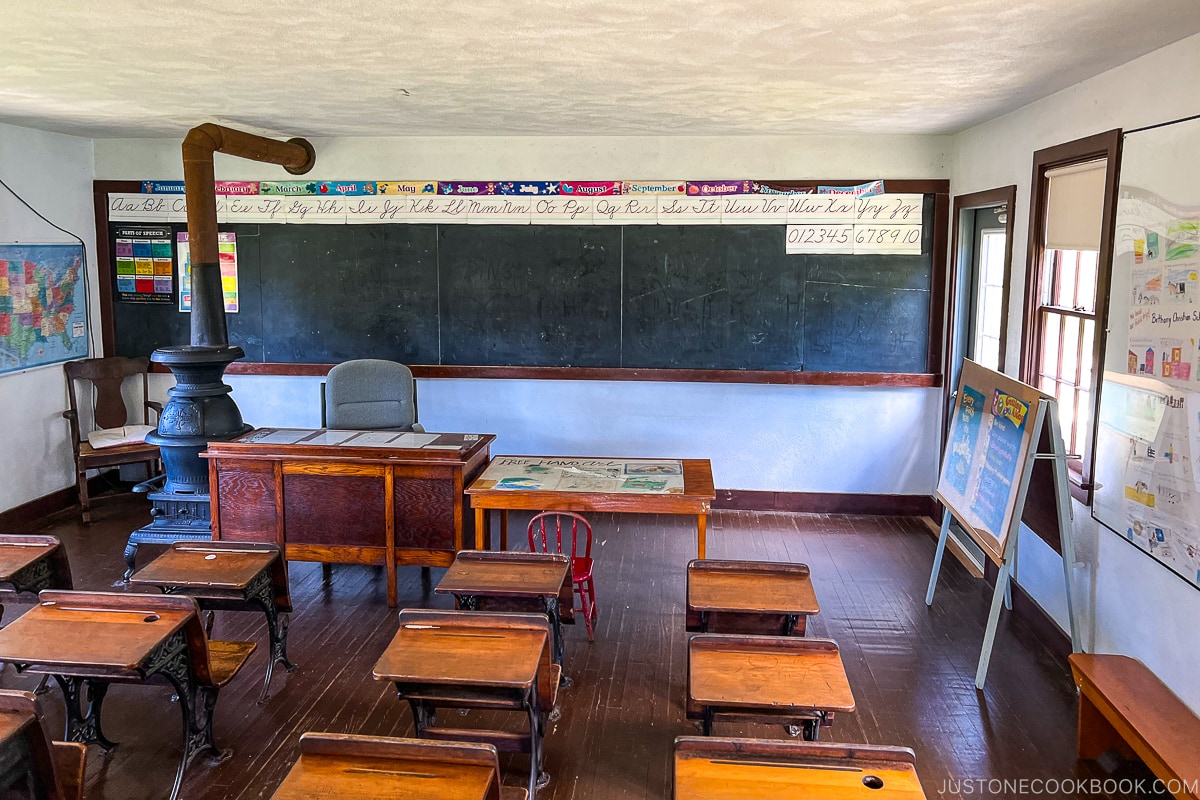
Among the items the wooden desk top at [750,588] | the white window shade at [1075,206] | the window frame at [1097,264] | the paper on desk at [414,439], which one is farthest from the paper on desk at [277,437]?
the white window shade at [1075,206]

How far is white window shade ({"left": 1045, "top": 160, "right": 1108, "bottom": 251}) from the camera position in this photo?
14.2 ft

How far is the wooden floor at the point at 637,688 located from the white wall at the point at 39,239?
2.99ft

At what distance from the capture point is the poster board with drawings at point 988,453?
161 inches

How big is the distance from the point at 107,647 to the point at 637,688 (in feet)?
7.15

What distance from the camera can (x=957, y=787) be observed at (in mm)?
3426

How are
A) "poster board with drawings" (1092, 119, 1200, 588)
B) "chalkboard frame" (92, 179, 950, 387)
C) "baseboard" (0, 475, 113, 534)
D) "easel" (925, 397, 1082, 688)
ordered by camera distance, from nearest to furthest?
1. "poster board with drawings" (1092, 119, 1200, 588)
2. "easel" (925, 397, 1082, 688)
3. "baseboard" (0, 475, 113, 534)
4. "chalkboard frame" (92, 179, 950, 387)

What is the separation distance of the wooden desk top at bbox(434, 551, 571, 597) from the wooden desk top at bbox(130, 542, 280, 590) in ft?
2.56

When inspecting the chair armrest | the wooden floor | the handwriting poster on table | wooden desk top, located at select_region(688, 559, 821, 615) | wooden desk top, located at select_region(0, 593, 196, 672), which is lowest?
the wooden floor

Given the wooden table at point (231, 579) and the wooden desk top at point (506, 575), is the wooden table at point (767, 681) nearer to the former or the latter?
the wooden desk top at point (506, 575)

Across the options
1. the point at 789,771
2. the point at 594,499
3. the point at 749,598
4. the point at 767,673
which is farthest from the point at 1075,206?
the point at 789,771

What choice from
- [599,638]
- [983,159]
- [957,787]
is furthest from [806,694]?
[983,159]

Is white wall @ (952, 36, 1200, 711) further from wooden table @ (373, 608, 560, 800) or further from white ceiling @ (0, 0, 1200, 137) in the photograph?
wooden table @ (373, 608, 560, 800)

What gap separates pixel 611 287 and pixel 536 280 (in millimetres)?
564

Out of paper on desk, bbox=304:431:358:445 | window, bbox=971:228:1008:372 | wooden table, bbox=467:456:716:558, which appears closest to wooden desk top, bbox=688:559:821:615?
wooden table, bbox=467:456:716:558
